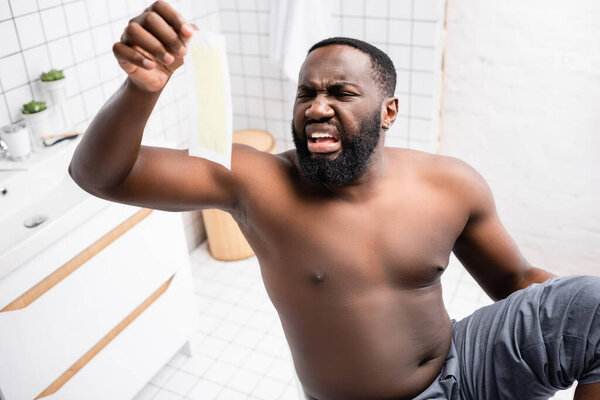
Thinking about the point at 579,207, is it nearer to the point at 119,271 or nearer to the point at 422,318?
the point at 422,318

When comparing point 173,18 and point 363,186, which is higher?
point 173,18

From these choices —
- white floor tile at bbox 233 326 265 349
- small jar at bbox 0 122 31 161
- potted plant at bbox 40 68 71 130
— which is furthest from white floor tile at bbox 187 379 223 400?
potted plant at bbox 40 68 71 130

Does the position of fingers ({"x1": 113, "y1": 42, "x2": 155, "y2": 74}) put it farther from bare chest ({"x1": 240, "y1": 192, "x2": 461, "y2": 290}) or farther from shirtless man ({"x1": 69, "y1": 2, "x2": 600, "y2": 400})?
bare chest ({"x1": 240, "y1": 192, "x2": 461, "y2": 290})

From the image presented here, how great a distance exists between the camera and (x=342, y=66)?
3.85 feet

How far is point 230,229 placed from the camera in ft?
9.13

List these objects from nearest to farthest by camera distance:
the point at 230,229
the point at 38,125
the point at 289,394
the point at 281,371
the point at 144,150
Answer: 1. the point at 144,150
2. the point at 38,125
3. the point at 289,394
4. the point at 281,371
5. the point at 230,229

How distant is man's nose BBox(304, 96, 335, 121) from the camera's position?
1131mm

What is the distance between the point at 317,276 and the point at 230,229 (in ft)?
5.29

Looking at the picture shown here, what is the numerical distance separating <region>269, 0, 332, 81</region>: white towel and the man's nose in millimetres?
1433

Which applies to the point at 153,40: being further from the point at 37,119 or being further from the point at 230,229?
the point at 230,229

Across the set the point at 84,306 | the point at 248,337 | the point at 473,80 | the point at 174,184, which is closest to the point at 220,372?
the point at 248,337

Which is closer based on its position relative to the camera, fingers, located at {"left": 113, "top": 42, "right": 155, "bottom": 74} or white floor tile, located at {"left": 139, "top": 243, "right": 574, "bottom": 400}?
fingers, located at {"left": 113, "top": 42, "right": 155, "bottom": 74}

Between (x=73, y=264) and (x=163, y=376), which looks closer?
(x=73, y=264)

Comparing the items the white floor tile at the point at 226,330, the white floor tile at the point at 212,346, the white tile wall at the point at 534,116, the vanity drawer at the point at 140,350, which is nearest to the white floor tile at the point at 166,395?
the vanity drawer at the point at 140,350
